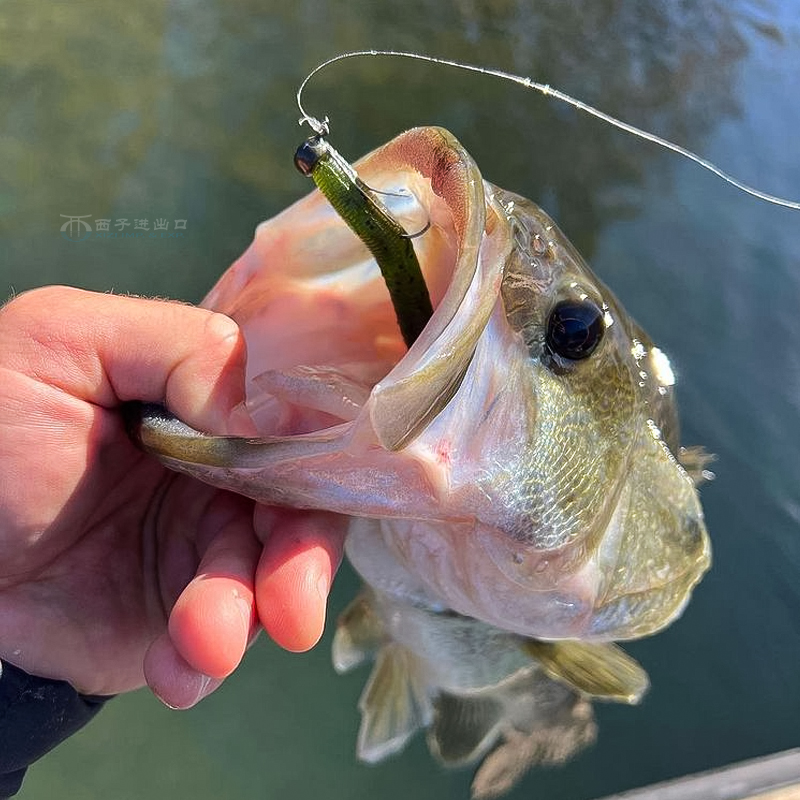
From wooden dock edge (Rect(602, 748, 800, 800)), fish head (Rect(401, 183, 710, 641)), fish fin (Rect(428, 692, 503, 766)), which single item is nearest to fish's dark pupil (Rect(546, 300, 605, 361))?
fish head (Rect(401, 183, 710, 641))

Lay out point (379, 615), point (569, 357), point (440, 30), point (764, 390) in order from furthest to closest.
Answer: point (440, 30)
point (764, 390)
point (379, 615)
point (569, 357)

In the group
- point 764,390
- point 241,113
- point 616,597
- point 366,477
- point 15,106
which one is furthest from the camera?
point 241,113

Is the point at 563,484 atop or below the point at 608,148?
atop

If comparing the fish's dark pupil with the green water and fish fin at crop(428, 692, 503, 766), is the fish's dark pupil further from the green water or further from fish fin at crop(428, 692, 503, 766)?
the green water

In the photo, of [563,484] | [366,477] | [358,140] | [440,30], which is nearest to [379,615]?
[563,484]

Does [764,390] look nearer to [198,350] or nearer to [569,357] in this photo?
[569,357]

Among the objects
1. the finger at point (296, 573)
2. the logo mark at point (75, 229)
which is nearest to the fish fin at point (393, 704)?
the finger at point (296, 573)
